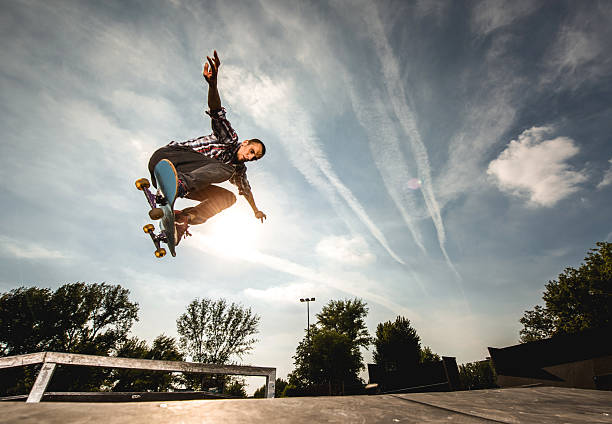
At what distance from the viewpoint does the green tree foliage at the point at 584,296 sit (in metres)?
20.8

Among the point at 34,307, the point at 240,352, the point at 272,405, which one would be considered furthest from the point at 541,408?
the point at 34,307

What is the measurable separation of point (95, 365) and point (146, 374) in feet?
91.0

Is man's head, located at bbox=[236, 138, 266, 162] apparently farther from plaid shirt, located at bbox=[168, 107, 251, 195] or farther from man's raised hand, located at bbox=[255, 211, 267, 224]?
man's raised hand, located at bbox=[255, 211, 267, 224]

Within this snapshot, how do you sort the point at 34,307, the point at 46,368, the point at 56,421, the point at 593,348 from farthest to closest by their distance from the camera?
the point at 34,307 → the point at 593,348 → the point at 46,368 → the point at 56,421

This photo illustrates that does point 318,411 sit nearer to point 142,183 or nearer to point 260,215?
point 142,183

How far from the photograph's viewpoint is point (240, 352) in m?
25.3

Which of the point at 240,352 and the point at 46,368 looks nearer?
the point at 46,368

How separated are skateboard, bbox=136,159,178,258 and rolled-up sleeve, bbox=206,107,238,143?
1.12m

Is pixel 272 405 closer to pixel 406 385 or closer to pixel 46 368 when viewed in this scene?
pixel 46 368

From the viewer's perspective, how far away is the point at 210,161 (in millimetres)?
3881

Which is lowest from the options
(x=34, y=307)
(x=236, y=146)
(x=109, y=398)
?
(x=109, y=398)

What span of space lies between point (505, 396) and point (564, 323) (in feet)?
99.7

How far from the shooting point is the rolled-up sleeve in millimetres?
4176

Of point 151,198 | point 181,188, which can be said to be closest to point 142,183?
point 151,198
